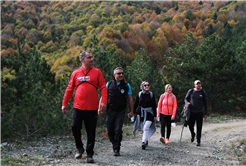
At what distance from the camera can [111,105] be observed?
5.55m

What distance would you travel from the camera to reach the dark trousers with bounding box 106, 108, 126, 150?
5508 millimetres

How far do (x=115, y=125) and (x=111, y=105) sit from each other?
1.58ft

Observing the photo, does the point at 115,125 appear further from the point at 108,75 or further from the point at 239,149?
the point at 108,75

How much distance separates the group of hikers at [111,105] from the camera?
4.62 meters

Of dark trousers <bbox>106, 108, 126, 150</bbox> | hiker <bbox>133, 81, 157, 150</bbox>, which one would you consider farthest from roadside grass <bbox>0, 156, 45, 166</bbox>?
hiker <bbox>133, 81, 157, 150</bbox>

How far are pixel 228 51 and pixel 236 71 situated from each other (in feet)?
6.85

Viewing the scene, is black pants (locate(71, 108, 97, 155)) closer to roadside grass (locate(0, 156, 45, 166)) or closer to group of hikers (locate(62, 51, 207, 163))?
group of hikers (locate(62, 51, 207, 163))

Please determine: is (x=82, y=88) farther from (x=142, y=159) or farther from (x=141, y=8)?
(x=141, y=8)

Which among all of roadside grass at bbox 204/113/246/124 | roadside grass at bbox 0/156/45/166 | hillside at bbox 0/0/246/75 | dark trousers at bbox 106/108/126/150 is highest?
hillside at bbox 0/0/246/75

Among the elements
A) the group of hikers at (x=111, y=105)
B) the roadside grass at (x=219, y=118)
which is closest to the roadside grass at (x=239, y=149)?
the group of hikers at (x=111, y=105)

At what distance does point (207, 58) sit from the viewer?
21.7 meters

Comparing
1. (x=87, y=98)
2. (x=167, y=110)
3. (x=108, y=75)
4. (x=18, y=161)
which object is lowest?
(x=18, y=161)

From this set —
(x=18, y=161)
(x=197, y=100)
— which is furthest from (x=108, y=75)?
Result: (x=18, y=161)

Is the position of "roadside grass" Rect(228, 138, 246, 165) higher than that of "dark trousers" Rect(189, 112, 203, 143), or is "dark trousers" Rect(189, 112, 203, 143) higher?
"dark trousers" Rect(189, 112, 203, 143)
